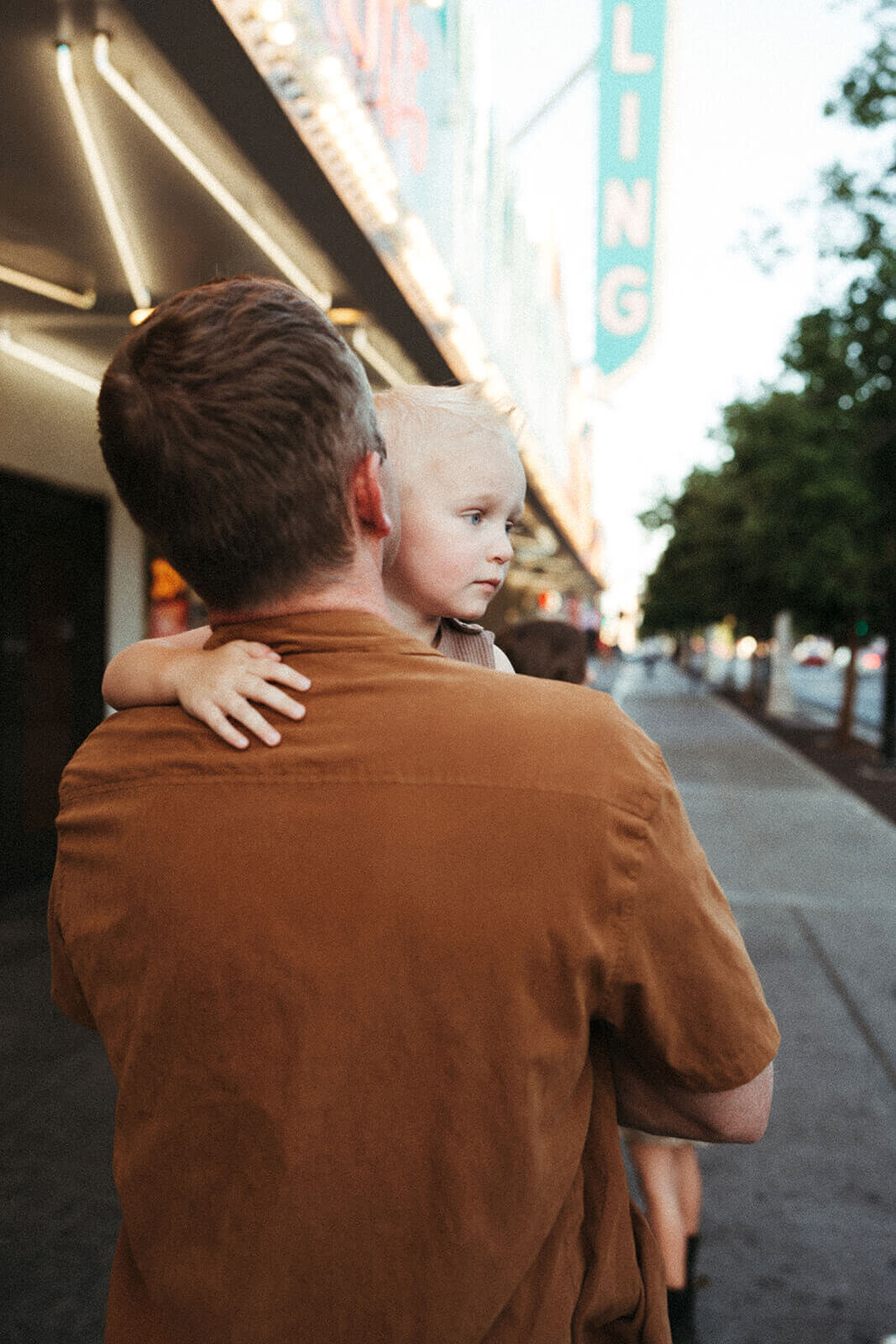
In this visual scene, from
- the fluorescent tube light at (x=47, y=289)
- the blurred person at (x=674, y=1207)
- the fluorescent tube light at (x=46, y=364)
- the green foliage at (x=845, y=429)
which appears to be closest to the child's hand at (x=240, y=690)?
the blurred person at (x=674, y=1207)

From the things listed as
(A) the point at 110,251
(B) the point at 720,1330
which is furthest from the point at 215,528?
(A) the point at 110,251

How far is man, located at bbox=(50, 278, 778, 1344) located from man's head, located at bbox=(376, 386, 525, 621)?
62 cm

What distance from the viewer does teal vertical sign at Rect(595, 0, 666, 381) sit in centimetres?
1234

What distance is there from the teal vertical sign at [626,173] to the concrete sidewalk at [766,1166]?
357 inches

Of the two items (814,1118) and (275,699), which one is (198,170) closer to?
(275,699)

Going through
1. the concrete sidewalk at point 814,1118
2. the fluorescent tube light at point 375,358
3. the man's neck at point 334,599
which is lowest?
the concrete sidewalk at point 814,1118

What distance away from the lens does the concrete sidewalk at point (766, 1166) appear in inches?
96.1

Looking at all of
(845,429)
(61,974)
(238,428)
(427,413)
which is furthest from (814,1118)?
(845,429)

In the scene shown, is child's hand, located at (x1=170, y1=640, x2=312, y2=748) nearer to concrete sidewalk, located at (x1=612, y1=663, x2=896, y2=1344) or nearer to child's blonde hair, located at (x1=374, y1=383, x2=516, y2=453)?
child's blonde hair, located at (x1=374, y1=383, x2=516, y2=453)

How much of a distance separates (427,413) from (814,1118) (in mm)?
3605

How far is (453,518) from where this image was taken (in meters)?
1.75

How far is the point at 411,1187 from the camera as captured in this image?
104cm

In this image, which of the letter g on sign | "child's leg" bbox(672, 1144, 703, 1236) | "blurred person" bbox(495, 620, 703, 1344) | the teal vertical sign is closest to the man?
"blurred person" bbox(495, 620, 703, 1344)

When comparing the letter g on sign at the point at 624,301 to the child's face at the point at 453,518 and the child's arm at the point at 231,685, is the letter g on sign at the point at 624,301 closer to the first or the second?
the child's face at the point at 453,518
